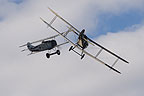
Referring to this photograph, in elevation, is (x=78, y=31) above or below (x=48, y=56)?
above

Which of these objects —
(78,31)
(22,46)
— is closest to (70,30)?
(78,31)

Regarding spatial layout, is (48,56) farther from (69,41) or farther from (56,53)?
(69,41)

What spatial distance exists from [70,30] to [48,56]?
5.61m

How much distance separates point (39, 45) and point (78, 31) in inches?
328

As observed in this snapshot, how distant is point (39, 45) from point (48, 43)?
7.53 ft

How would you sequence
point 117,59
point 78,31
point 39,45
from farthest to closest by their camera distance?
1. point 39,45
2. point 78,31
3. point 117,59

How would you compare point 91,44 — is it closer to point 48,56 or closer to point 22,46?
point 48,56

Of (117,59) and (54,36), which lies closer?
(117,59)

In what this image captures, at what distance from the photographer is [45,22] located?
64500 millimetres

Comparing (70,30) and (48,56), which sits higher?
(70,30)

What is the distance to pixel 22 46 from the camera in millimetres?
69562

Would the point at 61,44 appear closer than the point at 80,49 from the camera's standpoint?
No

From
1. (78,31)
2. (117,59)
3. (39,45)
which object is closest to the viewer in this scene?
(117,59)

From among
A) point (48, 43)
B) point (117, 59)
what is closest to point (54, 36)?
point (48, 43)
